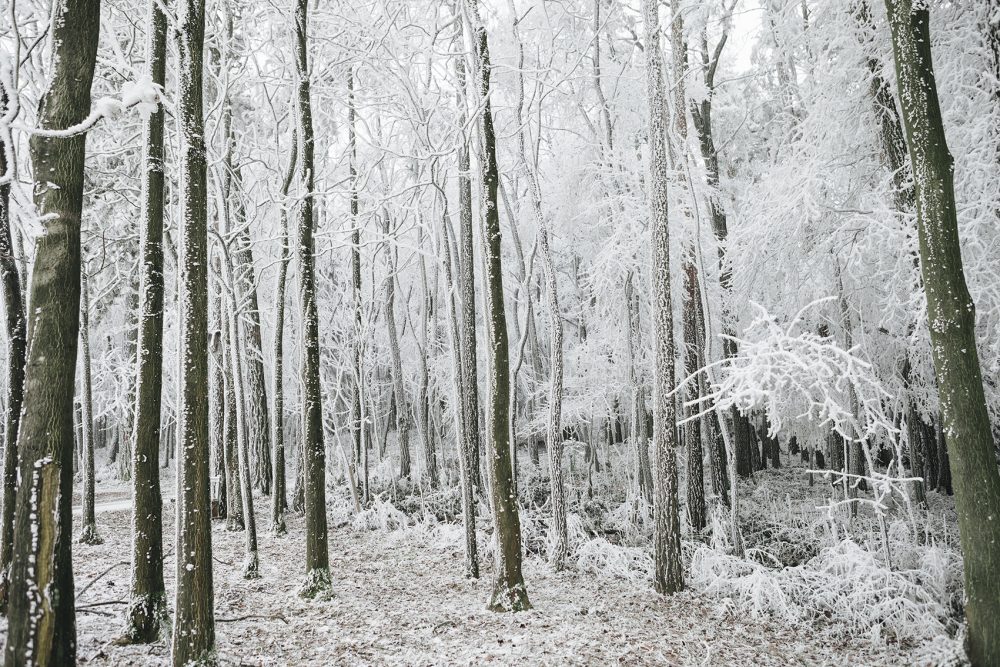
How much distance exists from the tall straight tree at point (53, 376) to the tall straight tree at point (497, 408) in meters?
4.26

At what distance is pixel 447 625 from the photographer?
21.3ft

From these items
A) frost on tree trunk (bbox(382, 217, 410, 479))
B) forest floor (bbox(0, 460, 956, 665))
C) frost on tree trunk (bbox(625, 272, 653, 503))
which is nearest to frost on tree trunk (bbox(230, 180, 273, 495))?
frost on tree trunk (bbox(382, 217, 410, 479))

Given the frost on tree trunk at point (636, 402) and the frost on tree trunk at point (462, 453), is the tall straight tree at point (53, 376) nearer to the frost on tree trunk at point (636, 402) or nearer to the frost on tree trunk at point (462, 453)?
the frost on tree trunk at point (462, 453)

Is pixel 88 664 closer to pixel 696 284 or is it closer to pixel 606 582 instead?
pixel 606 582

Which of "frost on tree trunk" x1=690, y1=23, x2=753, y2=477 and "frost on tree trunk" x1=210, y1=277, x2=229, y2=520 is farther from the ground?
"frost on tree trunk" x1=690, y1=23, x2=753, y2=477

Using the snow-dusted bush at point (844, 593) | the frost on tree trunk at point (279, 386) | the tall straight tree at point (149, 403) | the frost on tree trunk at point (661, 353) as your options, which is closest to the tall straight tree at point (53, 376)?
the tall straight tree at point (149, 403)

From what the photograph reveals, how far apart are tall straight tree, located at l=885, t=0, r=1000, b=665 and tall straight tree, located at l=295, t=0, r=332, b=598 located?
691 centimetres

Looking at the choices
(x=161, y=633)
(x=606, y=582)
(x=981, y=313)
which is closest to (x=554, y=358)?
(x=606, y=582)

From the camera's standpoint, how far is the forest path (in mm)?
5566

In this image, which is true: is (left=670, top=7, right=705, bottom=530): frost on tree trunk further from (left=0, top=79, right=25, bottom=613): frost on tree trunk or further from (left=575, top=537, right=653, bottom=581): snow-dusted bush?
(left=0, top=79, right=25, bottom=613): frost on tree trunk

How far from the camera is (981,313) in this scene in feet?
23.3

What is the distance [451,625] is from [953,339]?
6.09 metres

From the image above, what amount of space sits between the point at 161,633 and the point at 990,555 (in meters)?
7.84

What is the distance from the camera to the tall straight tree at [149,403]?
5379mm
